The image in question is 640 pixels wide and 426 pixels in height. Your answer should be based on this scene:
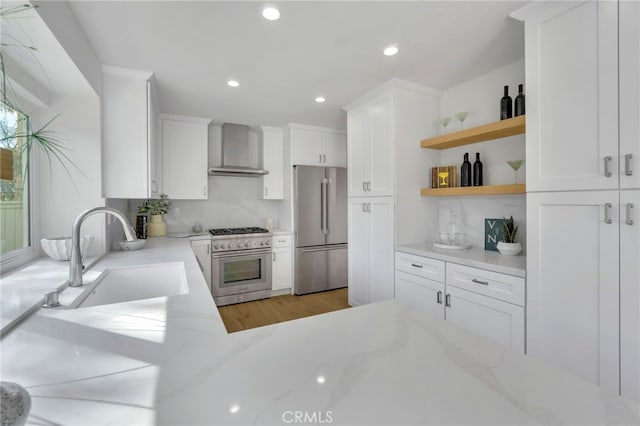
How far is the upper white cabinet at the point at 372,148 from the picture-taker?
270 centimetres

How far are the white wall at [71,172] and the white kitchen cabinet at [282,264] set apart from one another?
2065 mm

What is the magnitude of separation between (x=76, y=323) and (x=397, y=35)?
2211mm

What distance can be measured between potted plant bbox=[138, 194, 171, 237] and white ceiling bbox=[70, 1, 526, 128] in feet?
4.12

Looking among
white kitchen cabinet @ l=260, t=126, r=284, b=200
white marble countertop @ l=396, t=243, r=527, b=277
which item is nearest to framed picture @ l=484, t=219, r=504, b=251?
white marble countertop @ l=396, t=243, r=527, b=277

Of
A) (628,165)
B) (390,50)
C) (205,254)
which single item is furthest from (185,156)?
(628,165)

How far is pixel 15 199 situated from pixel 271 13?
1.79m

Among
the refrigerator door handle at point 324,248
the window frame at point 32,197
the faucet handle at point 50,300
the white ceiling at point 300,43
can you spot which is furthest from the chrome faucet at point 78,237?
the refrigerator door handle at point 324,248

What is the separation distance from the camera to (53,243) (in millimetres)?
1751

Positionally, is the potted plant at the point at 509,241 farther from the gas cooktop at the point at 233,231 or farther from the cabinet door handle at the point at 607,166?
the gas cooktop at the point at 233,231

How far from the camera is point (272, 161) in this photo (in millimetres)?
4121

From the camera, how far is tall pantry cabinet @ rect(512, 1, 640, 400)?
1333 millimetres

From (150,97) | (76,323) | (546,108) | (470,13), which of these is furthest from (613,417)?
(150,97)

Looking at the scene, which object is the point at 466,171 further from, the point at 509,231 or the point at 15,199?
the point at 15,199

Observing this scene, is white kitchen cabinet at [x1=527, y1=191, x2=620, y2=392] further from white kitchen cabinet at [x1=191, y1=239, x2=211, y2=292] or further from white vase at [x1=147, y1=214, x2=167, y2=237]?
white vase at [x1=147, y1=214, x2=167, y2=237]
